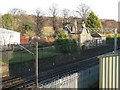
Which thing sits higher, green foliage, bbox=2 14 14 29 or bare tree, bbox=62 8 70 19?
bare tree, bbox=62 8 70 19

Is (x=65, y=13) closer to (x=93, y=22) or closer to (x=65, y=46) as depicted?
(x=93, y=22)

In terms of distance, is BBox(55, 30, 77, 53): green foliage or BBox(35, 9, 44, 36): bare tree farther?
BBox(35, 9, 44, 36): bare tree

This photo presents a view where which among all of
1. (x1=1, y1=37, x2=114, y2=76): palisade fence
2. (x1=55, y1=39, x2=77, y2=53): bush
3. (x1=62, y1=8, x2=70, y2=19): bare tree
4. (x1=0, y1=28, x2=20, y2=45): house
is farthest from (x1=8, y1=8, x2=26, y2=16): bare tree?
(x1=55, y1=39, x2=77, y2=53): bush

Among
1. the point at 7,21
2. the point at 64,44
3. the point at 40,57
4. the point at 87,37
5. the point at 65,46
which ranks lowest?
the point at 40,57

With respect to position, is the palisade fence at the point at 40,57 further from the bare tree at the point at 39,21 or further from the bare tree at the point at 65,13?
the bare tree at the point at 65,13

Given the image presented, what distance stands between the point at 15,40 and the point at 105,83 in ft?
89.1

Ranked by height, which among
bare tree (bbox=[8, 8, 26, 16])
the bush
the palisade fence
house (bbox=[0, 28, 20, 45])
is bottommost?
the palisade fence

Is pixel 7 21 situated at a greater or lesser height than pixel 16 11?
lesser

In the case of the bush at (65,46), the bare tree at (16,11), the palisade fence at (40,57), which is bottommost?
the palisade fence at (40,57)

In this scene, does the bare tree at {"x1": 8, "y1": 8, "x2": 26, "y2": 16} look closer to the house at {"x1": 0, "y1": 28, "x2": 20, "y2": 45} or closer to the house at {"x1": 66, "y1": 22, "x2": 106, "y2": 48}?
the house at {"x1": 66, "y1": 22, "x2": 106, "y2": 48}

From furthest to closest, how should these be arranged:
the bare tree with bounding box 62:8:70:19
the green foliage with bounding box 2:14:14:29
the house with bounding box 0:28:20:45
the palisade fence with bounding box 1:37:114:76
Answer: the bare tree with bounding box 62:8:70:19 → the green foliage with bounding box 2:14:14:29 → the house with bounding box 0:28:20:45 → the palisade fence with bounding box 1:37:114:76

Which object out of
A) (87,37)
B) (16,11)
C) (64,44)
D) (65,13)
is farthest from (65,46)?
(65,13)

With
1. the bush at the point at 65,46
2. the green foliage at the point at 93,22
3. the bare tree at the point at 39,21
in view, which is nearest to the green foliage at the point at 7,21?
the bare tree at the point at 39,21

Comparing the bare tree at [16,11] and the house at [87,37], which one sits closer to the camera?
the house at [87,37]
